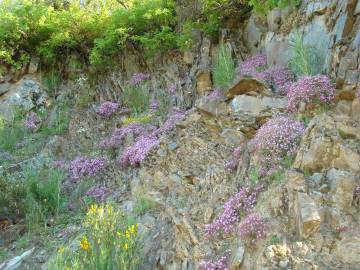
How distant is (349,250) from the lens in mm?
4258

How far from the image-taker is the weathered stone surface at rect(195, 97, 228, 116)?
733 cm

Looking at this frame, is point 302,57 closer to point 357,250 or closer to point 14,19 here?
point 357,250

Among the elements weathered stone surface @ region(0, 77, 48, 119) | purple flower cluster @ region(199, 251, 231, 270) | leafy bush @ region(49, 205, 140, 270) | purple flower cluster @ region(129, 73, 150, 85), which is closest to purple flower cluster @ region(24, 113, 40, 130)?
weathered stone surface @ region(0, 77, 48, 119)

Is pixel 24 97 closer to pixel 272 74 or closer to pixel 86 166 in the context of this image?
pixel 86 166

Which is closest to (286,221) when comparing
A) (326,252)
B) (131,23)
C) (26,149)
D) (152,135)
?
(326,252)

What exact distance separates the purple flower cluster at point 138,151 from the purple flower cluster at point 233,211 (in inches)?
111

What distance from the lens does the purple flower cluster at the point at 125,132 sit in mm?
9211

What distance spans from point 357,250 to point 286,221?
0.72 m

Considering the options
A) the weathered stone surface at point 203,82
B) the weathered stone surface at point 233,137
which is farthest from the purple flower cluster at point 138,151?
the weathered stone surface at point 233,137

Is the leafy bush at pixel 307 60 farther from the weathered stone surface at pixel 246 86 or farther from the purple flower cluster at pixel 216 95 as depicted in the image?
the purple flower cluster at pixel 216 95

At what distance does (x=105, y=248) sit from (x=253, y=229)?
1574 millimetres

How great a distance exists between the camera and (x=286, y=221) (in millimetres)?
4711

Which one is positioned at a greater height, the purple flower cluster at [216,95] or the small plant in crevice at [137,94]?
the purple flower cluster at [216,95]

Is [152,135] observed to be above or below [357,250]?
below
